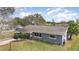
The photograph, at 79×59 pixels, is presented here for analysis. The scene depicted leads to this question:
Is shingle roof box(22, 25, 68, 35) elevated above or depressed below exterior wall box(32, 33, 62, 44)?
above

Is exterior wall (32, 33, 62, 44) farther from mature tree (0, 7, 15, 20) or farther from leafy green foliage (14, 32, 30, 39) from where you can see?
mature tree (0, 7, 15, 20)

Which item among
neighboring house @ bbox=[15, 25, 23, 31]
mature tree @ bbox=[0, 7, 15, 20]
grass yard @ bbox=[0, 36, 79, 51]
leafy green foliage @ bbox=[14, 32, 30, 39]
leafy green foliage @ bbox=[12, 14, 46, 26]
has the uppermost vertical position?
mature tree @ bbox=[0, 7, 15, 20]

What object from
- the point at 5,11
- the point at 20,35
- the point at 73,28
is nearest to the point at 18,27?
the point at 20,35

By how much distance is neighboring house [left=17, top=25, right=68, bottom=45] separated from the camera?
1.78 m

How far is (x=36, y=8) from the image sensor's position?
5.87 ft

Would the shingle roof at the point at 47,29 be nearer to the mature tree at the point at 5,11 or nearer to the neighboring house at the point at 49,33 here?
the neighboring house at the point at 49,33

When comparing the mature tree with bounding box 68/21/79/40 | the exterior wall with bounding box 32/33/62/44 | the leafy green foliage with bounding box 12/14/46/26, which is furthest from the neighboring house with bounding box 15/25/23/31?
the mature tree with bounding box 68/21/79/40

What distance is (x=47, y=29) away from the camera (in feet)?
5.89

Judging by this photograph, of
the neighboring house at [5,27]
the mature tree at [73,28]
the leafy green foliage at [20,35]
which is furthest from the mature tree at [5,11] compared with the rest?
the mature tree at [73,28]

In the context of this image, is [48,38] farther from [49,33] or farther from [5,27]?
[5,27]
